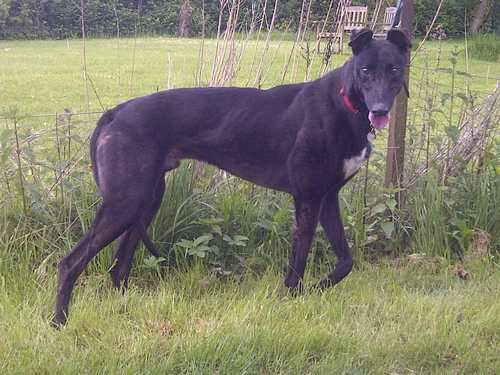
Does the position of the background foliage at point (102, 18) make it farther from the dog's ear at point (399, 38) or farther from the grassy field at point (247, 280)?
the dog's ear at point (399, 38)

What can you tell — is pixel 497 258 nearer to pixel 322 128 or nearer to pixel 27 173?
pixel 322 128

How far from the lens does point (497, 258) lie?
3.95 meters

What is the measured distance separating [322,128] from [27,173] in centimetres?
210

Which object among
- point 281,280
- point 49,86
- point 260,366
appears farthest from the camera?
point 49,86

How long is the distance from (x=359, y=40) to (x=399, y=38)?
22 centimetres

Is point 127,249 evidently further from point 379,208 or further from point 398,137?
point 398,137

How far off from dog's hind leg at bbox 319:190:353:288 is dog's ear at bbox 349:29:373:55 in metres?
0.86

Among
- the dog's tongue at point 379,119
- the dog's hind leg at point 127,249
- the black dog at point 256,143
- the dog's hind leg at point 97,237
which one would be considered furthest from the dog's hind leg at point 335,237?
the dog's hind leg at point 97,237

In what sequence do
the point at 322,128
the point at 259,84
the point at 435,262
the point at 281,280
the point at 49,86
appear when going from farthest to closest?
the point at 49,86, the point at 259,84, the point at 435,262, the point at 281,280, the point at 322,128

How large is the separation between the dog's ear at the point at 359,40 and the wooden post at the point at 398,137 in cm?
106

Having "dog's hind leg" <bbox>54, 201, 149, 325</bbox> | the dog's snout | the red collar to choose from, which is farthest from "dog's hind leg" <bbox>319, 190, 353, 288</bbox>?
"dog's hind leg" <bbox>54, 201, 149, 325</bbox>

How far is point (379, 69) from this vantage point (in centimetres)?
294

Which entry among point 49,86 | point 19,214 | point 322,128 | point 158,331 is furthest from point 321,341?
point 49,86

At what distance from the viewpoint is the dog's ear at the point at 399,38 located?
3033mm
